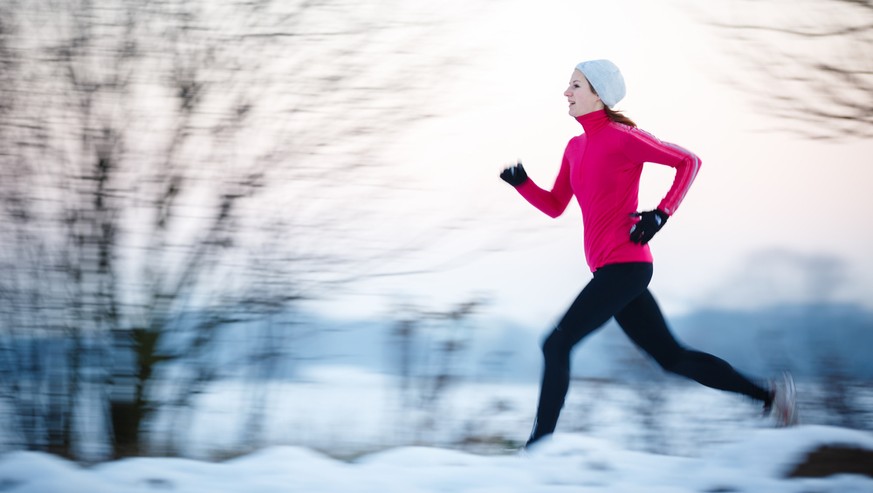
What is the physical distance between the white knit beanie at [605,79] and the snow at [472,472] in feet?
4.61

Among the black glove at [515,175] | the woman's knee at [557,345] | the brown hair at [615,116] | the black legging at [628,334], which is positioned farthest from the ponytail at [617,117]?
the woman's knee at [557,345]

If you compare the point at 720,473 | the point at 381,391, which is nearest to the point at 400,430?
the point at 381,391

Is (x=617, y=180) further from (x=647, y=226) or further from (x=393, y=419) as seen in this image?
(x=393, y=419)

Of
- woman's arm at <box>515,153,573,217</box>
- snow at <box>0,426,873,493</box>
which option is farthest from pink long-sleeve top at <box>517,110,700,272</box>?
snow at <box>0,426,873,493</box>

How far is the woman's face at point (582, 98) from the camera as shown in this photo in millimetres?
3385

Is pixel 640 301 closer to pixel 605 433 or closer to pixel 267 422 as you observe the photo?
pixel 267 422

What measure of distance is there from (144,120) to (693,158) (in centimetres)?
281

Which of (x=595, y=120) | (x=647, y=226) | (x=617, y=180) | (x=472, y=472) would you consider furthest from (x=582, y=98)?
(x=472, y=472)

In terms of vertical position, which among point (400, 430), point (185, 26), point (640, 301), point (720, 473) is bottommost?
point (400, 430)

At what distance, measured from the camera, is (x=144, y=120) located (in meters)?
4.39

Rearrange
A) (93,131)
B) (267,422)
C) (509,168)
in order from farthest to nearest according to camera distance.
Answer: (267,422)
(93,131)
(509,168)

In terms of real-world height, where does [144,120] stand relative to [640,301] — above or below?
above

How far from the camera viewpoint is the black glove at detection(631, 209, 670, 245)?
3.19m

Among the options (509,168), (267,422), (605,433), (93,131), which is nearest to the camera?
(509,168)
